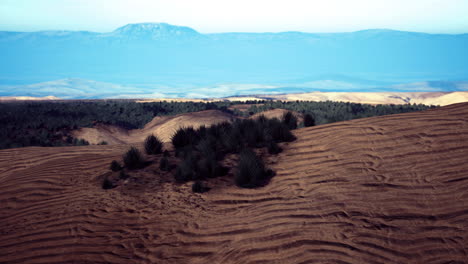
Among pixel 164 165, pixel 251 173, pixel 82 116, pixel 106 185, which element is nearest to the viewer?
pixel 251 173

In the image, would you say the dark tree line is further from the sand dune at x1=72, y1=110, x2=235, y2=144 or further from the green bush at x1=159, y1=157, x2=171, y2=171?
the green bush at x1=159, y1=157, x2=171, y2=171

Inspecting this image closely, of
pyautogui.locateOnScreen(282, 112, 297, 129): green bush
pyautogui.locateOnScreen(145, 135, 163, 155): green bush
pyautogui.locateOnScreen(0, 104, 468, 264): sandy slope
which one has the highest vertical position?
pyautogui.locateOnScreen(282, 112, 297, 129): green bush

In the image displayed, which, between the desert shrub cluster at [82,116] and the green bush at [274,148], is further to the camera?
the desert shrub cluster at [82,116]

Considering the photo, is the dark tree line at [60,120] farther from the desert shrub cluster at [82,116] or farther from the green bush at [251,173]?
the green bush at [251,173]

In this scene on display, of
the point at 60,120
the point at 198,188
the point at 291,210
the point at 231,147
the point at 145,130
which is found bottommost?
the point at 145,130

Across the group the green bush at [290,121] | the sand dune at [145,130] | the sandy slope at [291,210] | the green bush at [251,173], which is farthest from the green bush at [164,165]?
the sand dune at [145,130]

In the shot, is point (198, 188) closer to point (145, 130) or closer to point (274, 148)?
point (274, 148)

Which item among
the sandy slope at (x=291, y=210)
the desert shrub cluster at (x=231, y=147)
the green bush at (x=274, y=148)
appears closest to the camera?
the sandy slope at (x=291, y=210)

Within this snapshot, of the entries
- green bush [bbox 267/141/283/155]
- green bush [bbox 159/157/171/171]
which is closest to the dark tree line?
green bush [bbox 159/157/171/171]

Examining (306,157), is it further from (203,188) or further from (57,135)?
(57,135)

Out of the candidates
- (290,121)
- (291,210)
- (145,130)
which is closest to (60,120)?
(145,130)
